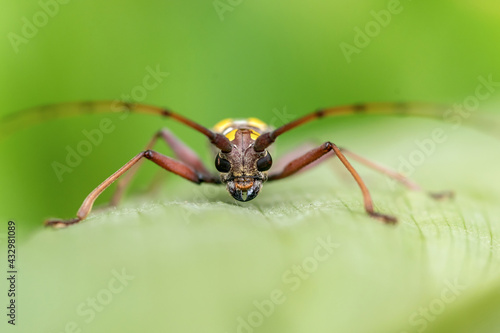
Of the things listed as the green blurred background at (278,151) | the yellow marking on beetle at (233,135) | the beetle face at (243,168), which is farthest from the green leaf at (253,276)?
the yellow marking on beetle at (233,135)

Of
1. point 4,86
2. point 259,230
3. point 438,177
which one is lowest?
point 259,230

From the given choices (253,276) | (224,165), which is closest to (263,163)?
(224,165)

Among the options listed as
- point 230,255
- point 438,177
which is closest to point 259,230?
point 230,255

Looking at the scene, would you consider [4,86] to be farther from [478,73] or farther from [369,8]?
[478,73]

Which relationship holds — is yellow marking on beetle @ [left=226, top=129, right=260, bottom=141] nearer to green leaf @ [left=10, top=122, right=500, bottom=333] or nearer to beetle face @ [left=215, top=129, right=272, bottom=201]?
beetle face @ [left=215, top=129, right=272, bottom=201]

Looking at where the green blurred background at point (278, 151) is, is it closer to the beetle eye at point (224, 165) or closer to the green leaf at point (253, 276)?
the green leaf at point (253, 276)

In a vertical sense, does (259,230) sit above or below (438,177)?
below

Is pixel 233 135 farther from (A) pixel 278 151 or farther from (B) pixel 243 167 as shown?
(A) pixel 278 151
